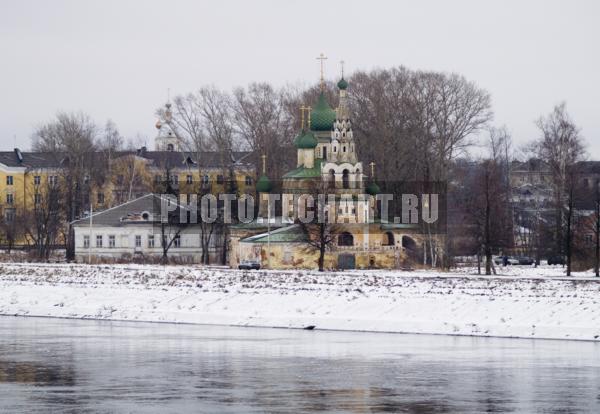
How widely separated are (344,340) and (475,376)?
9.64 m

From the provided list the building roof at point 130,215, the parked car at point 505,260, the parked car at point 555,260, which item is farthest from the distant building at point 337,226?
the building roof at point 130,215

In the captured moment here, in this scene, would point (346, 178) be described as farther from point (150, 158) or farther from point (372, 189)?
point (150, 158)

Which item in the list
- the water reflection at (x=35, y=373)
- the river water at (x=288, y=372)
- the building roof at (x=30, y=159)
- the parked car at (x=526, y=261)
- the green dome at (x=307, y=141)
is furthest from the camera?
the building roof at (x=30, y=159)

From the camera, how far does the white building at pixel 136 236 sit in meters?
98.2

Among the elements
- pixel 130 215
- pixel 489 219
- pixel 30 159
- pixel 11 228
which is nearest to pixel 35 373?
pixel 489 219

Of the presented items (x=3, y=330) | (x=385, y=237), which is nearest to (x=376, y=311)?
(x=3, y=330)

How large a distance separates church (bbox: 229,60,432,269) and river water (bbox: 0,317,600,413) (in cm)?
3627

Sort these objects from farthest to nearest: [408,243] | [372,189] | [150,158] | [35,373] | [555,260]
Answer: [150,158] → [372,189] → [408,243] → [555,260] → [35,373]

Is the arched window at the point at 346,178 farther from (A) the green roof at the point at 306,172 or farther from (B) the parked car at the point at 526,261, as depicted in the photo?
(B) the parked car at the point at 526,261

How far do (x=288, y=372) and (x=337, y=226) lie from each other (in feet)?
158

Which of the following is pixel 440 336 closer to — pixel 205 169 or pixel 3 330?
pixel 3 330

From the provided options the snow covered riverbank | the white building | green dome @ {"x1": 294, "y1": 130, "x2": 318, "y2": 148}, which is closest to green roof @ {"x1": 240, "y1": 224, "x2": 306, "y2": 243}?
green dome @ {"x1": 294, "y1": 130, "x2": 318, "y2": 148}

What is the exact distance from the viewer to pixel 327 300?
53.7 metres

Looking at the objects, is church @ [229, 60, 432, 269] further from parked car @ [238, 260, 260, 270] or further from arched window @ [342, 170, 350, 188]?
parked car @ [238, 260, 260, 270]
